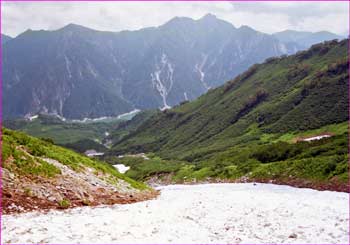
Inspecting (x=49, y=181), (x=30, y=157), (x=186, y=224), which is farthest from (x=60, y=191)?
(x=186, y=224)

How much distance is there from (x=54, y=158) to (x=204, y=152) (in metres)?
149

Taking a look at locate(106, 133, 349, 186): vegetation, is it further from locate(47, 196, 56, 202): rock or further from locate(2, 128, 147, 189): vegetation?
locate(47, 196, 56, 202): rock

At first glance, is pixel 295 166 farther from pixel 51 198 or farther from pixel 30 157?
pixel 51 198

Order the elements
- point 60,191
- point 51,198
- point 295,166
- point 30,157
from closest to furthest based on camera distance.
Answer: point 51,198
point 60,191
point 30,157
point 295,166

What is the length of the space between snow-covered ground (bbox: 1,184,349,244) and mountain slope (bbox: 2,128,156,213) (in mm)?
1521

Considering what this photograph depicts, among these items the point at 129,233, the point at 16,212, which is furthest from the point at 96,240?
the point at 16,212

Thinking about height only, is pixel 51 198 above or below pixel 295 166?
below

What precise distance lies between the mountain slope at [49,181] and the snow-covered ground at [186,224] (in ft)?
4.99

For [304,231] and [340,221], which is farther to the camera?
[340,221]

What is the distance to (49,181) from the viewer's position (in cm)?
2800

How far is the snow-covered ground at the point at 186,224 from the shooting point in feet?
67.7

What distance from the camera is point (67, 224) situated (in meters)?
21.9

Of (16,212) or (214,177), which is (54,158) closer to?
(16,212)

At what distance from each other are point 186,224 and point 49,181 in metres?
9.68
